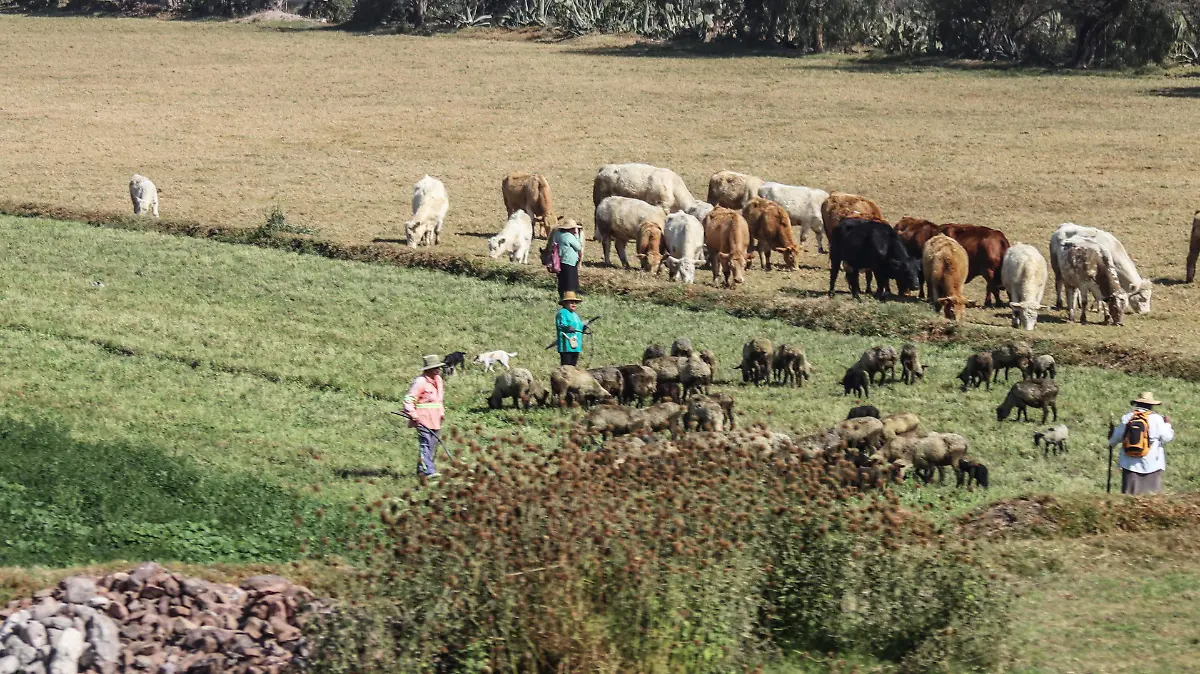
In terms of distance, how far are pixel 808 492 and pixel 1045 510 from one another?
158 inches

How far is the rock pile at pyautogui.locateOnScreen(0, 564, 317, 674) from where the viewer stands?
1081 centimetres

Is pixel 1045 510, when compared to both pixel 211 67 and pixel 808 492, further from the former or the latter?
pixel 211 67

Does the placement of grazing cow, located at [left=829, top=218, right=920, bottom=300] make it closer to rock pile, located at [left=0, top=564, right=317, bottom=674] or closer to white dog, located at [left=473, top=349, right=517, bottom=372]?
white dog, located at [left=473, top=349, right=517, bottom=372]

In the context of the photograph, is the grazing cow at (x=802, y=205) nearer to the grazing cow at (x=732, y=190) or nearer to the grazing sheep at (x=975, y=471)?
the grazing cow at (x=732, y=190)

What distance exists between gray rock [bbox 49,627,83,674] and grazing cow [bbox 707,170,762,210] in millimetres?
28373

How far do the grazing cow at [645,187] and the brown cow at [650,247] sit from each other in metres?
5.37

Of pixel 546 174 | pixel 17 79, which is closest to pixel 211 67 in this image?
pixel 17 79

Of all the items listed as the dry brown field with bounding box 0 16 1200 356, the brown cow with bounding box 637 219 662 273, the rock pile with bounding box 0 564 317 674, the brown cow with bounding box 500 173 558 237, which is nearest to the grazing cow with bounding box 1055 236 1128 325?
the dry brown field with bounding box 0 16 1200 356

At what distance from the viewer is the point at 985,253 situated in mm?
29891

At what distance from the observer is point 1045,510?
50.7ft

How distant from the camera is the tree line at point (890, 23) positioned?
6556 cm

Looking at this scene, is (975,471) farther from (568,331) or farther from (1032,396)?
(568,331)

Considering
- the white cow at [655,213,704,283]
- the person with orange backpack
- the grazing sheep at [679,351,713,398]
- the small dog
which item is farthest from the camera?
the white cow at [655,213,704,283]

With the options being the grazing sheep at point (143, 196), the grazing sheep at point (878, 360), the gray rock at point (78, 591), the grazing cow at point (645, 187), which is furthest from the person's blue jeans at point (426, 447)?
the grazing sheep at point (143, 196)
